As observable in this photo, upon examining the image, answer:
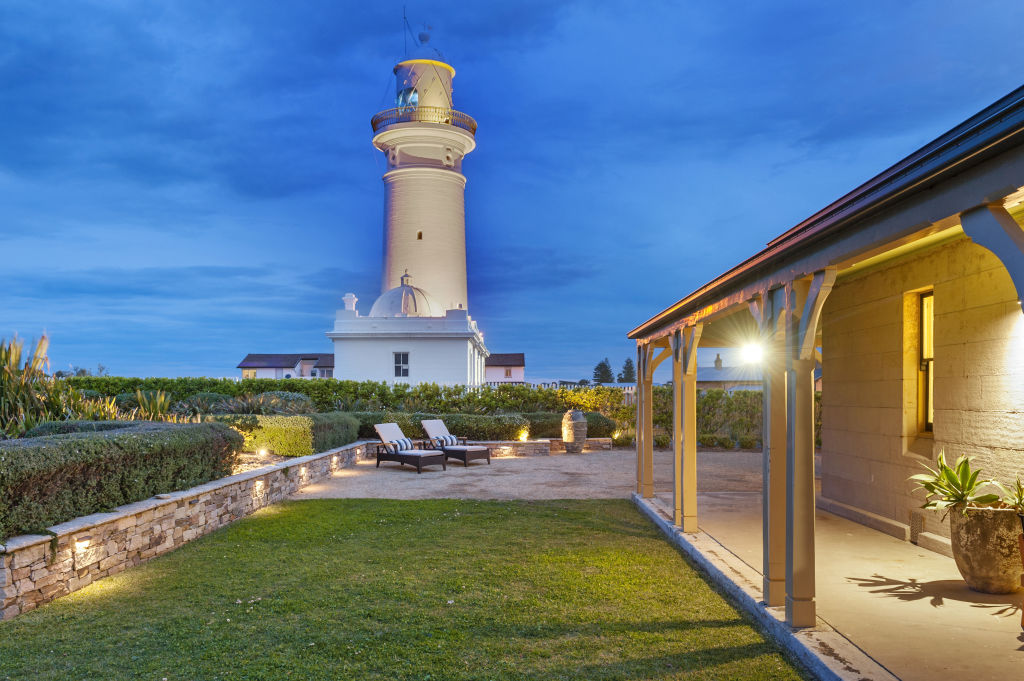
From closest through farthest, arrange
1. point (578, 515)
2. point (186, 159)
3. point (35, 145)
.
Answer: point (578, 515) → point (35, 145) → point (186, 159)

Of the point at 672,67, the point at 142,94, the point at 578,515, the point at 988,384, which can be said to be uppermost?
the point at 672,67

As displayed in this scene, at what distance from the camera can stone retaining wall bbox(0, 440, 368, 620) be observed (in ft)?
15.9

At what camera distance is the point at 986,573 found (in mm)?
4906

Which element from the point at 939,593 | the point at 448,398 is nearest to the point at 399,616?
the point at 939,593

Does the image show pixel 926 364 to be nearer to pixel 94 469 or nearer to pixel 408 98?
pixel 94 469

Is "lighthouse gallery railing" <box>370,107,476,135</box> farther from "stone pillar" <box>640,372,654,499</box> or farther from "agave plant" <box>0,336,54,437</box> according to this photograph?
"stone pillar" <box>640,372,654,499</box>

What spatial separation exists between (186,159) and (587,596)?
251 feet

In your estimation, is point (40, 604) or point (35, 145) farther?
point (35, 145)

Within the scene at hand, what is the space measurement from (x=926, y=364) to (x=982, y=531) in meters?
2.69

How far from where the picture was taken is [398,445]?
1406 centimetres

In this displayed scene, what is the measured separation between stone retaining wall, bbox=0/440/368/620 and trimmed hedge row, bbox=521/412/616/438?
10.2 meters

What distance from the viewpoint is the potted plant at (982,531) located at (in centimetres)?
478

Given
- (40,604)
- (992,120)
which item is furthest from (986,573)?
(40,604)

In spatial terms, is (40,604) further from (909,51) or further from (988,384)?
(909,51)
